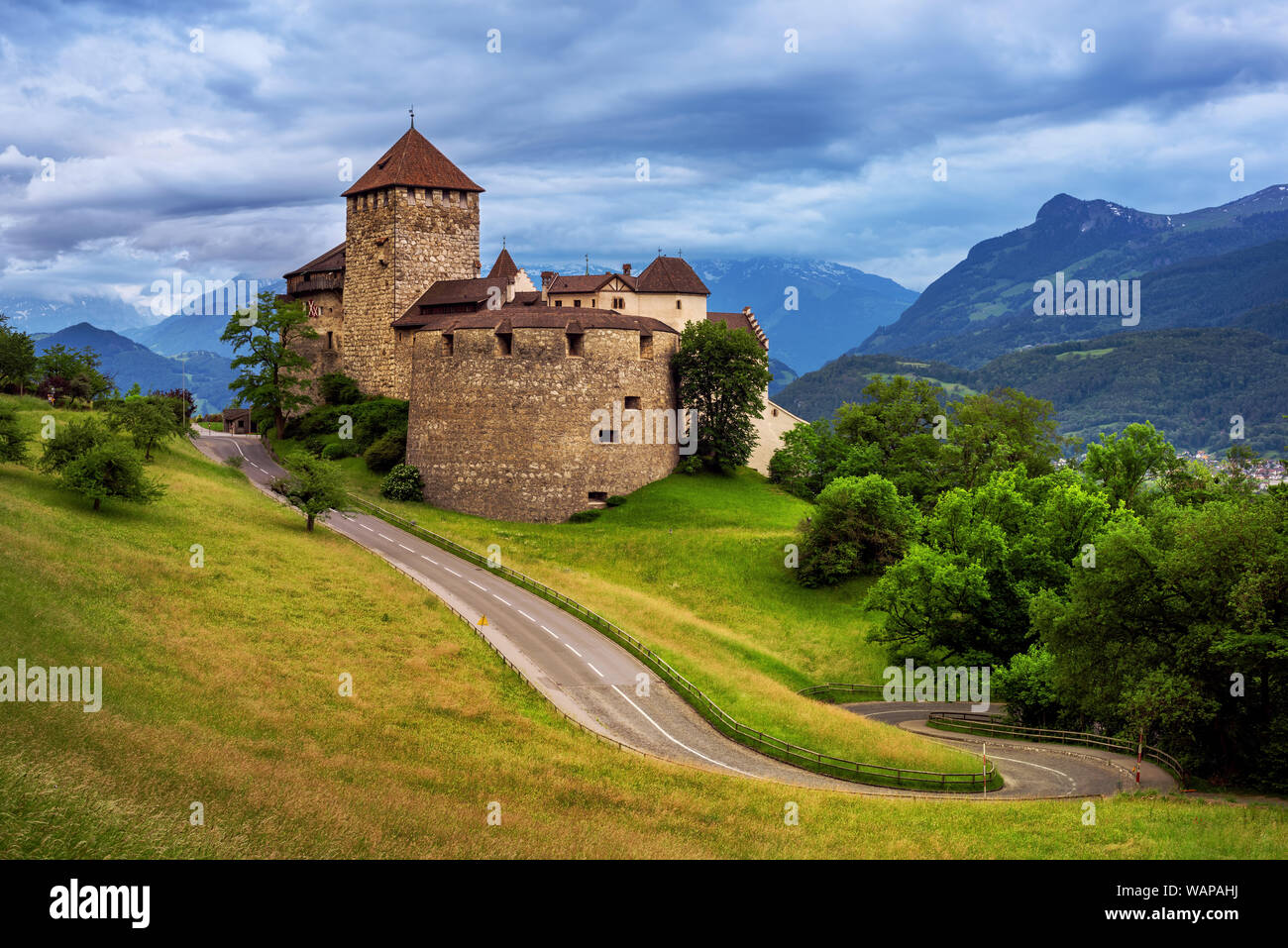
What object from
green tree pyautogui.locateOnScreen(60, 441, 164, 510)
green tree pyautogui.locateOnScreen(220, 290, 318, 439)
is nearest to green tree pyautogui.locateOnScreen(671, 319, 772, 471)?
green tree pyautogui.locateOnScreen(220, 290, 318, 439)

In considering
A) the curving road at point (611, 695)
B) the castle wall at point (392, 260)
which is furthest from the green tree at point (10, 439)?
the castle wall at point (392, 260)

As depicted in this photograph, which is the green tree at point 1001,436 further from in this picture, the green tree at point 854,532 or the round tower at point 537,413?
the round tower at point 537,413

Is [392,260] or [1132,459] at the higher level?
[392,260]

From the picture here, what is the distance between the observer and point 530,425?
2650 inches

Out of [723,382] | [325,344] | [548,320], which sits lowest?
[723,382]

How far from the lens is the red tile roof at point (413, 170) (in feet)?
270

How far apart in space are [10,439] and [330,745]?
28.4 m

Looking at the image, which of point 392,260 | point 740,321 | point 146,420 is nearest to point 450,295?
point 392,260

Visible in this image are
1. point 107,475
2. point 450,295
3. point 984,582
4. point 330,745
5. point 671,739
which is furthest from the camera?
point 450,295

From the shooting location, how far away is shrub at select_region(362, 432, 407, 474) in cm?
7288

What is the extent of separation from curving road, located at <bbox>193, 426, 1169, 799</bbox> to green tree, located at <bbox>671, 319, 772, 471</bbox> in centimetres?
2301

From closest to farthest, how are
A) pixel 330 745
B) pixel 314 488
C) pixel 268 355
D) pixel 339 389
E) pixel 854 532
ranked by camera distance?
pixel 330 745 < pixel 314 488 < pixel 854 532 < pixel 268 355 < pixel 339 389

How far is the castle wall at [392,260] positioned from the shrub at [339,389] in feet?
3.16

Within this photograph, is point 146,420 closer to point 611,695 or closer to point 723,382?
point 611,695
